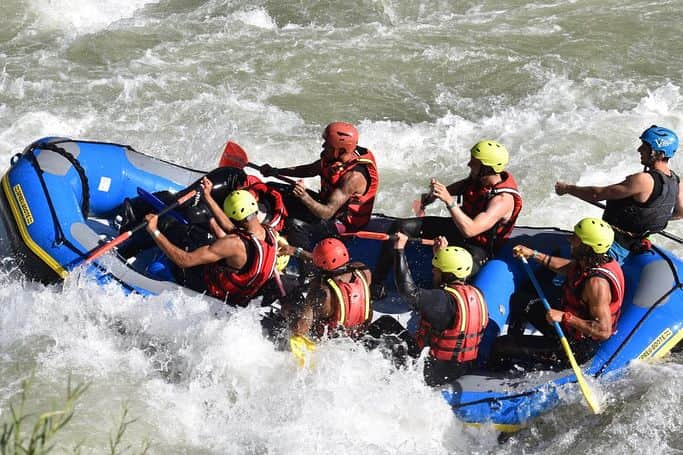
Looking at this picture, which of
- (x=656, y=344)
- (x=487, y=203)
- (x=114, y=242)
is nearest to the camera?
(x=656, y=344)

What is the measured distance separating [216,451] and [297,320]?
1.01m

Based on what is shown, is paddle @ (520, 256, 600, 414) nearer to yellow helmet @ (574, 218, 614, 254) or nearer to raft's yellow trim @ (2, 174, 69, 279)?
yellow helmet @ (574, 218, 614, 254)

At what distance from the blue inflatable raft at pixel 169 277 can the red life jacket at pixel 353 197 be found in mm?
226

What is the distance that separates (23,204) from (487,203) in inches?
138

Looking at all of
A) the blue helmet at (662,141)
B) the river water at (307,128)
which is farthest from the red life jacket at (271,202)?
the blue helmet at (662,141)

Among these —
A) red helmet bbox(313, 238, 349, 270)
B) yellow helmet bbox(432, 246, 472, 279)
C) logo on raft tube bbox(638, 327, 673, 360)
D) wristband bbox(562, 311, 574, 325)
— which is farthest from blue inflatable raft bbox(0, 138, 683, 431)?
red helmet bbox(313, 238, 349, 270)

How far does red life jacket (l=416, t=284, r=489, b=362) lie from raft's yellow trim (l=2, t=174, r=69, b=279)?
269cm

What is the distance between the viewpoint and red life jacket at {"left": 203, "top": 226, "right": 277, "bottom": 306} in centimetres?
611

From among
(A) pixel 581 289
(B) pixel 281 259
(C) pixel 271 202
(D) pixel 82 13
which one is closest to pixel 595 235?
(A) pixel 581 289

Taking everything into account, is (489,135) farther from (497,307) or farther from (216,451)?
(216,451)


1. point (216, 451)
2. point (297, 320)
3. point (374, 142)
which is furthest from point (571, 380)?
point (374, 142)

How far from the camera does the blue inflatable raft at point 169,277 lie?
5816mm

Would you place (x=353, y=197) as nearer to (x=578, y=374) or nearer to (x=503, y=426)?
(x=503, y=426)

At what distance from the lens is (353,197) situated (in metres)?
6.76
